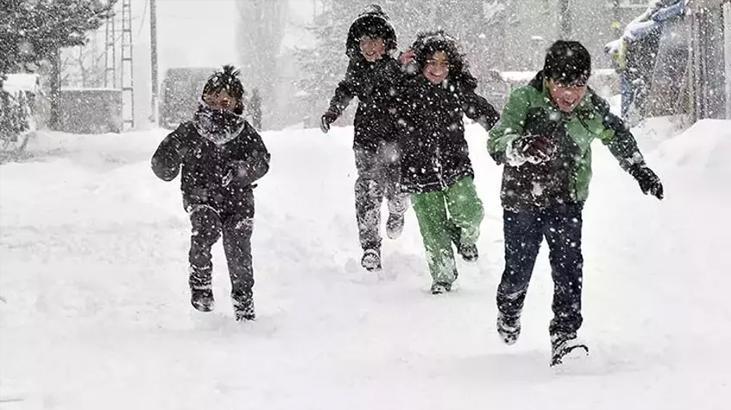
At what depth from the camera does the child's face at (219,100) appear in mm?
5758

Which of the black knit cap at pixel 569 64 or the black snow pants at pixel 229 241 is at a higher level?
the black knit cap at pixel 569 64

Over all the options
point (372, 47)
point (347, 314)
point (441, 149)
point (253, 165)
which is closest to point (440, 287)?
point (347, 314)

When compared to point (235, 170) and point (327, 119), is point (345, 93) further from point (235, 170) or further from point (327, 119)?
point (235, 170)

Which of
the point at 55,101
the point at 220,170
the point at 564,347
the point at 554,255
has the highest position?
the point at 220,170

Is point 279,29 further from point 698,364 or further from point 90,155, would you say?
point 698,364

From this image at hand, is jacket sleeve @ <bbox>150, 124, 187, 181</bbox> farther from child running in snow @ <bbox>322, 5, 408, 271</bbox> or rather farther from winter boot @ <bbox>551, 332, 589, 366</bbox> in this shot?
winter boot @ <bbox>551, 332, 589, 366</bbox>

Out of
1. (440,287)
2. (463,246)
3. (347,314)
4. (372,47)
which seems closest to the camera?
(347,314)

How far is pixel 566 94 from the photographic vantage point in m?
4.43

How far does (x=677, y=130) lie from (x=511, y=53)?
27.6 m

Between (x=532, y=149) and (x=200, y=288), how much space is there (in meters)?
2.57

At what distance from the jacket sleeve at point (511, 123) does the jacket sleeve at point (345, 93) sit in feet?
9.27

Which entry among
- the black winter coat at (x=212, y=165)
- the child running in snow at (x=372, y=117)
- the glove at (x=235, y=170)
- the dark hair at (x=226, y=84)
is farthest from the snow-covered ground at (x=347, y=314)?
the dark hair at (x=226, y=84)

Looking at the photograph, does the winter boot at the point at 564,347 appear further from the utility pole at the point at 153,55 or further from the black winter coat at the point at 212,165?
the utility pole at the point at 153,55

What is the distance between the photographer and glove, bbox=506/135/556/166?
4281 millimetres
